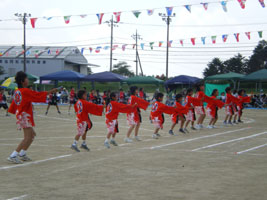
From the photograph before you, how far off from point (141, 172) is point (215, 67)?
68.3m

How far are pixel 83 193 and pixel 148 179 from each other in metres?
1.39

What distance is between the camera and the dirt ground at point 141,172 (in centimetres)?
578

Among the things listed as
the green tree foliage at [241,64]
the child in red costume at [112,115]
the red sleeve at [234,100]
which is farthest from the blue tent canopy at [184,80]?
the green tree foliage at [241,64]

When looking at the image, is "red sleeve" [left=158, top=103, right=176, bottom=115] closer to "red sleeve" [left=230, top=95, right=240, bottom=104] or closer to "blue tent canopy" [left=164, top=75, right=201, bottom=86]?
"red sleeve" [left=230, top=95, right=240, bottom=104]

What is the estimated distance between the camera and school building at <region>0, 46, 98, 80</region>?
2899 inches

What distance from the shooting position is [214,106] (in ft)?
56.9

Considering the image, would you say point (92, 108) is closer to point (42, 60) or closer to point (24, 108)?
point (24, 108)

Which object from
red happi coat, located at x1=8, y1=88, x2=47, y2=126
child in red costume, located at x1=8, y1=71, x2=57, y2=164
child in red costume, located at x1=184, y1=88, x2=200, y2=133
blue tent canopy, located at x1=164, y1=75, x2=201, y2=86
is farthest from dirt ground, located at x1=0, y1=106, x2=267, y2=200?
blue tent canopy, located at x1=164, y1=75, x2=201, y2=86

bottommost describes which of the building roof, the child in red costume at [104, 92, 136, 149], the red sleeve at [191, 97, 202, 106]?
the child in red costume at [104, 92, 136, 149]

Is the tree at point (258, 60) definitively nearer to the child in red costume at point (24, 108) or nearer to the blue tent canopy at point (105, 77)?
the blue tent canopy at point (105, 77)

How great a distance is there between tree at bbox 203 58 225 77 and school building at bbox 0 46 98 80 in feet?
79.6

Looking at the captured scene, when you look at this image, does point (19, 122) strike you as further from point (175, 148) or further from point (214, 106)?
point (214, 106)

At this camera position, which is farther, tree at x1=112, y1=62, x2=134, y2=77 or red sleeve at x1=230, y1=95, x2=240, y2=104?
tree at x1=112, y1=62, x2=134, y2=77

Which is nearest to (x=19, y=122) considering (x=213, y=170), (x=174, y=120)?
(x=213, y=170)
